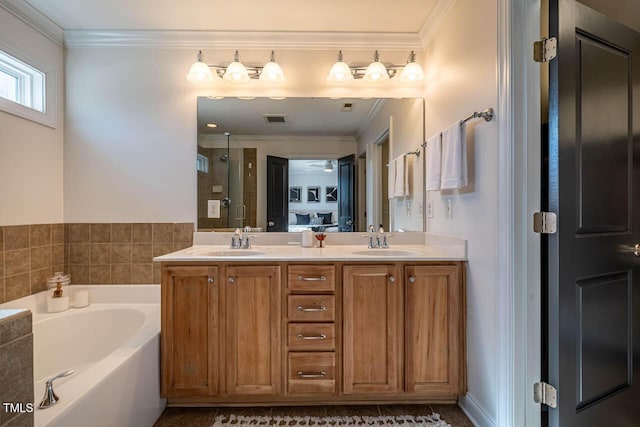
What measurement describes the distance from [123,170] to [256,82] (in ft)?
3.89

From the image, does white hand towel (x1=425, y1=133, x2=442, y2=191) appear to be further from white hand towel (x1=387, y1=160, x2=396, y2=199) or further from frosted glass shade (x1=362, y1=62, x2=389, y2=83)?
frosted glass shade (x1=362, y1=62, x2=389, y2=83)

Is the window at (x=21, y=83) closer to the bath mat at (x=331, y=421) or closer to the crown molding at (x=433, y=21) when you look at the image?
the bath mat at (x=331, y=421)

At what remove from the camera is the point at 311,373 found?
1.75 meters

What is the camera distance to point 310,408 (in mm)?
1831

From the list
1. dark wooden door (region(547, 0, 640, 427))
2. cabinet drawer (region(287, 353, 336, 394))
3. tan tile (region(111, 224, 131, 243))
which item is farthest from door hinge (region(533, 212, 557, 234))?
tan tile (region(111, 224, 131, 243))

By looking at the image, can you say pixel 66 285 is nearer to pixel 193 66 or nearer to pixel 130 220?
pixel 130 220

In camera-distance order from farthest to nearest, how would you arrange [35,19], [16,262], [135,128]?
[135,128] < [35,19] < [16,262]

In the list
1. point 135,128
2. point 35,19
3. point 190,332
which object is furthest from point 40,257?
point 35,19

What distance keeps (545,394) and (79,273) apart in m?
2.95

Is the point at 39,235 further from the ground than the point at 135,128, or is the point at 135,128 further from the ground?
the point at 135,128

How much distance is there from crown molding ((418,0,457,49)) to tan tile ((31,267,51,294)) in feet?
10.3

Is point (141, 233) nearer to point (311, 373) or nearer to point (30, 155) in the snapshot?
point (30, 155)

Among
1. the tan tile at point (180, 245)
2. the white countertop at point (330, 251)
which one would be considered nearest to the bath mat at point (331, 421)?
the white countertop at point (330, 251)

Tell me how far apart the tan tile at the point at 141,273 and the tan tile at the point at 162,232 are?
21cm
